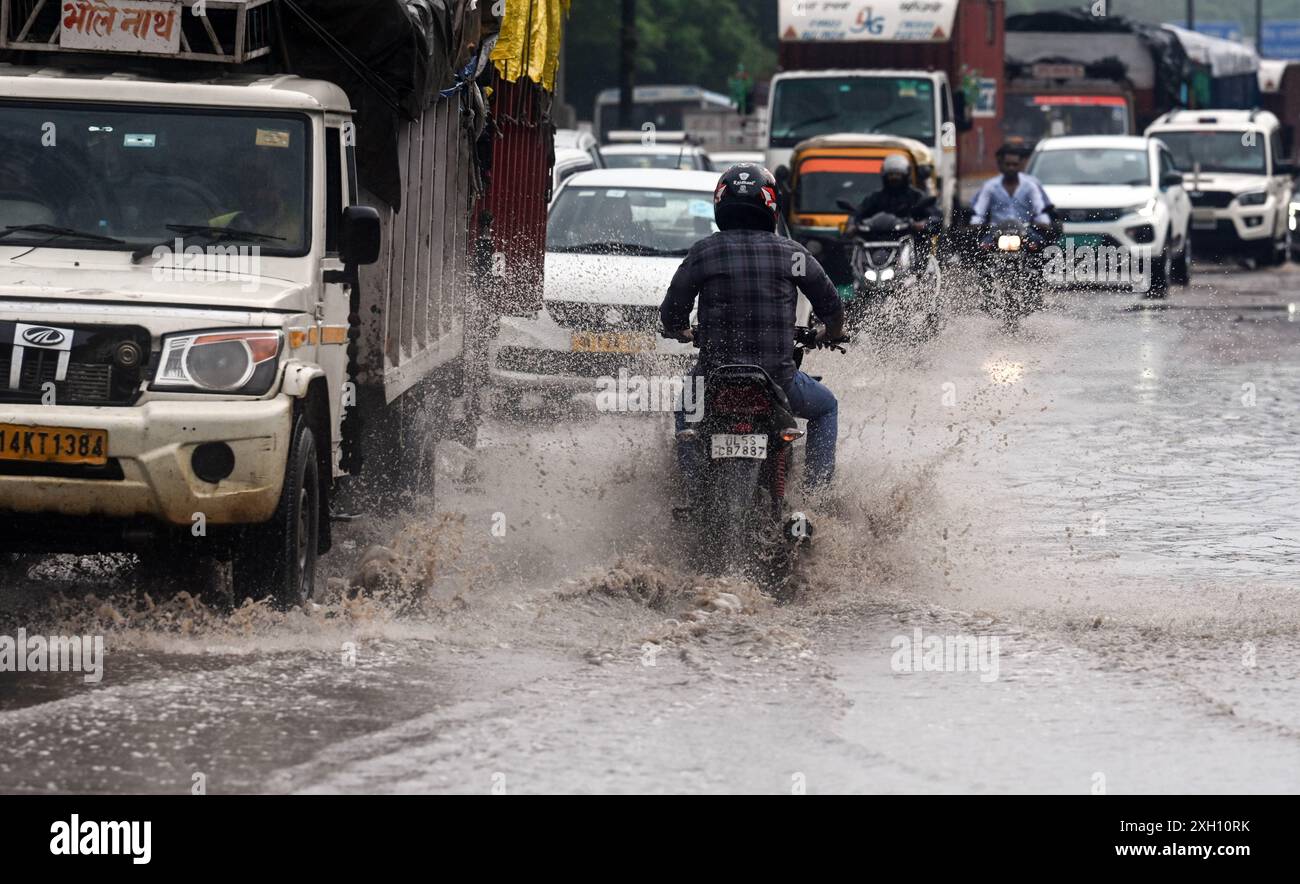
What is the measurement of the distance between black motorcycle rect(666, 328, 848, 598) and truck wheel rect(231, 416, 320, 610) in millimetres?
1650

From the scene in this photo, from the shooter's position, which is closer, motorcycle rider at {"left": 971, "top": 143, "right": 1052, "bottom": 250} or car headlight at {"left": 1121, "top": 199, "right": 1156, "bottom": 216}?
motorcycle rider at {"left": 971, "top": 143, "right": 1052, "bottom": 250}

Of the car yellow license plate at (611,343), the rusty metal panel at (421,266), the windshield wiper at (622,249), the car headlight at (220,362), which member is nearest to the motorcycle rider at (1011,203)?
the windshield wiper at (622,249)

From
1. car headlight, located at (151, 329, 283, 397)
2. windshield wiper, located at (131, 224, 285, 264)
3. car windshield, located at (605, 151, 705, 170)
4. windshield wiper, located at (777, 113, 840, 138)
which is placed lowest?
car windshield, located at (605, 151, 705, 170)

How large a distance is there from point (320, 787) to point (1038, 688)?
8.51 ft

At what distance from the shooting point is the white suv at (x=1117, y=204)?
85.7 feet

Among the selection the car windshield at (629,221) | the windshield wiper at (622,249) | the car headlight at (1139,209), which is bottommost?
the car headlight at (1139,209)

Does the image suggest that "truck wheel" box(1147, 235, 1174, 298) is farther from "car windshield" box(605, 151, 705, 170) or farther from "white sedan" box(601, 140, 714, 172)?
"car windshield" box(605, 151, 705, 170)

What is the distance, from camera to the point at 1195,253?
33.9 meters

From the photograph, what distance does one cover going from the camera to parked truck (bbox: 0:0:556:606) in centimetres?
725

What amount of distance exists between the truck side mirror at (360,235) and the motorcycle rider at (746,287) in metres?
1.50

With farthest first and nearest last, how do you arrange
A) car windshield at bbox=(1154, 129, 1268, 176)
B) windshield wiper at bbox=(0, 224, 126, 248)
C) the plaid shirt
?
car windshield at bbox=(1154, 129, 1268, 176), the plaid shirt, windshield wiper at bbox=(0, 224, 126, 248)

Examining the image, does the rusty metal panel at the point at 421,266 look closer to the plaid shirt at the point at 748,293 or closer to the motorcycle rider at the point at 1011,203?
the plaid shirt at the point at 748,293

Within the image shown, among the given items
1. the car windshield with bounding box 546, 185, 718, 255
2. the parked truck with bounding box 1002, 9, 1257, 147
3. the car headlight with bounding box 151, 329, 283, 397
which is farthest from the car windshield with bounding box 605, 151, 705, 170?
the car headlight with bounding box 151, 329, 283, 397

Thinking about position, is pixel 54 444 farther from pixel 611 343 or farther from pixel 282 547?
pixel 611 343
